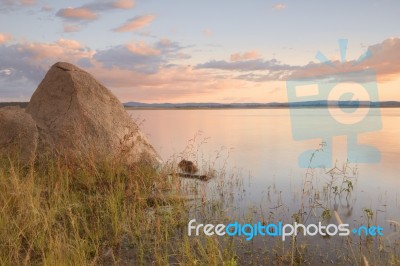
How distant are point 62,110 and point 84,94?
829 millimetres

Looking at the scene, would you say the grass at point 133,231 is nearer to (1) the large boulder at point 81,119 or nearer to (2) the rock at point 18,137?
(2) the rock at point 18,137

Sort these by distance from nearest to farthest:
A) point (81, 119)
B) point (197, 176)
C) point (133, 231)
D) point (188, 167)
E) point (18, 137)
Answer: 1. point (133, 231)
2. point (18, 137)
3. point (81, 119)
4. point (197, 176)
5. point (188, 167)

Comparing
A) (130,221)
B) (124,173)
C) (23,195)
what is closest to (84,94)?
(124,173)

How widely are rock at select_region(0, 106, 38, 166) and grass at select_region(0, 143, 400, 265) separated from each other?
0.91 metres

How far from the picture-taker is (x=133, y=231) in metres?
6.69

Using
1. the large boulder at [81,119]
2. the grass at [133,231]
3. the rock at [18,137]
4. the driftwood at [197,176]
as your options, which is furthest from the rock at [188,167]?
the rock at [18,137]

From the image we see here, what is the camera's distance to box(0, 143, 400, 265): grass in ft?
18.3

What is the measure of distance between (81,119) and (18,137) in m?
1.77

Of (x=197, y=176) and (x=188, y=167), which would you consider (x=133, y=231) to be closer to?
(x=197, y=176)

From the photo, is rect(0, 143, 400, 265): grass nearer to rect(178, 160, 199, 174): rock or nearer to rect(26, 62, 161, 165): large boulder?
rect(26, 62, 161, 165): large boulder

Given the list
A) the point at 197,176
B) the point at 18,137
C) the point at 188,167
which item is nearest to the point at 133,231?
the point at 18,137

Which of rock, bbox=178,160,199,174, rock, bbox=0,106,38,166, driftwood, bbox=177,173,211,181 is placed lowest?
driftwood, bbox=177,173,211,181

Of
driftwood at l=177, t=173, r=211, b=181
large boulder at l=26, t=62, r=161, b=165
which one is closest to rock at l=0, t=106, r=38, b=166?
large boulder at l=26, t=62, r=161, b=165

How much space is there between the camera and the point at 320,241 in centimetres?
668
